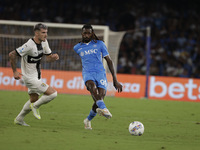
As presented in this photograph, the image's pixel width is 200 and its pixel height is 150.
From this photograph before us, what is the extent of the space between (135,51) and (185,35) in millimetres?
3801

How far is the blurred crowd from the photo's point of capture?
2298 cm

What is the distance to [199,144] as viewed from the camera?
261 inches

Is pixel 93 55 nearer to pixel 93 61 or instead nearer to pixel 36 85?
pixel 93 61

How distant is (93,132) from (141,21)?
19.6m

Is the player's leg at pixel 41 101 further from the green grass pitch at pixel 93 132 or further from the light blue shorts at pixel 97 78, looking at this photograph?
the light blue shorts at pixel 97 78

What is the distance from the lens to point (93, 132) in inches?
292

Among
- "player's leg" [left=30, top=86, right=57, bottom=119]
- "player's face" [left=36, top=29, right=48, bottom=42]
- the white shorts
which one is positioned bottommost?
"player's leg" [left=30, top=86, right=57, bottom=119]

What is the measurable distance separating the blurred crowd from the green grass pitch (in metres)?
10.9

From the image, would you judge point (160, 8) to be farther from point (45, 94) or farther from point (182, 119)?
point (45, 94)

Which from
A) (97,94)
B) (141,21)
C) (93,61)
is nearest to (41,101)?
(97,94)

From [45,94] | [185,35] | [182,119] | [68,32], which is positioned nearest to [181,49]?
[185,35]

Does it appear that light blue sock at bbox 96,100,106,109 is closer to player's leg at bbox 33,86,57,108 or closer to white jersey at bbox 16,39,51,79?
player's leg at bbox 33,86,57,108

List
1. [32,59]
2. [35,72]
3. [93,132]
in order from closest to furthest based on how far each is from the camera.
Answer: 1. [93,132]
2. [32,59]
3. [35,72]

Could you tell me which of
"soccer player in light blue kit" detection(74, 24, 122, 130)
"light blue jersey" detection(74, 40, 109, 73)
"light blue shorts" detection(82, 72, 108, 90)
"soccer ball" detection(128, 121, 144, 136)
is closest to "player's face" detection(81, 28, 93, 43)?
"soccer player in light blue kit" detection(74, 24, 122, 130)
